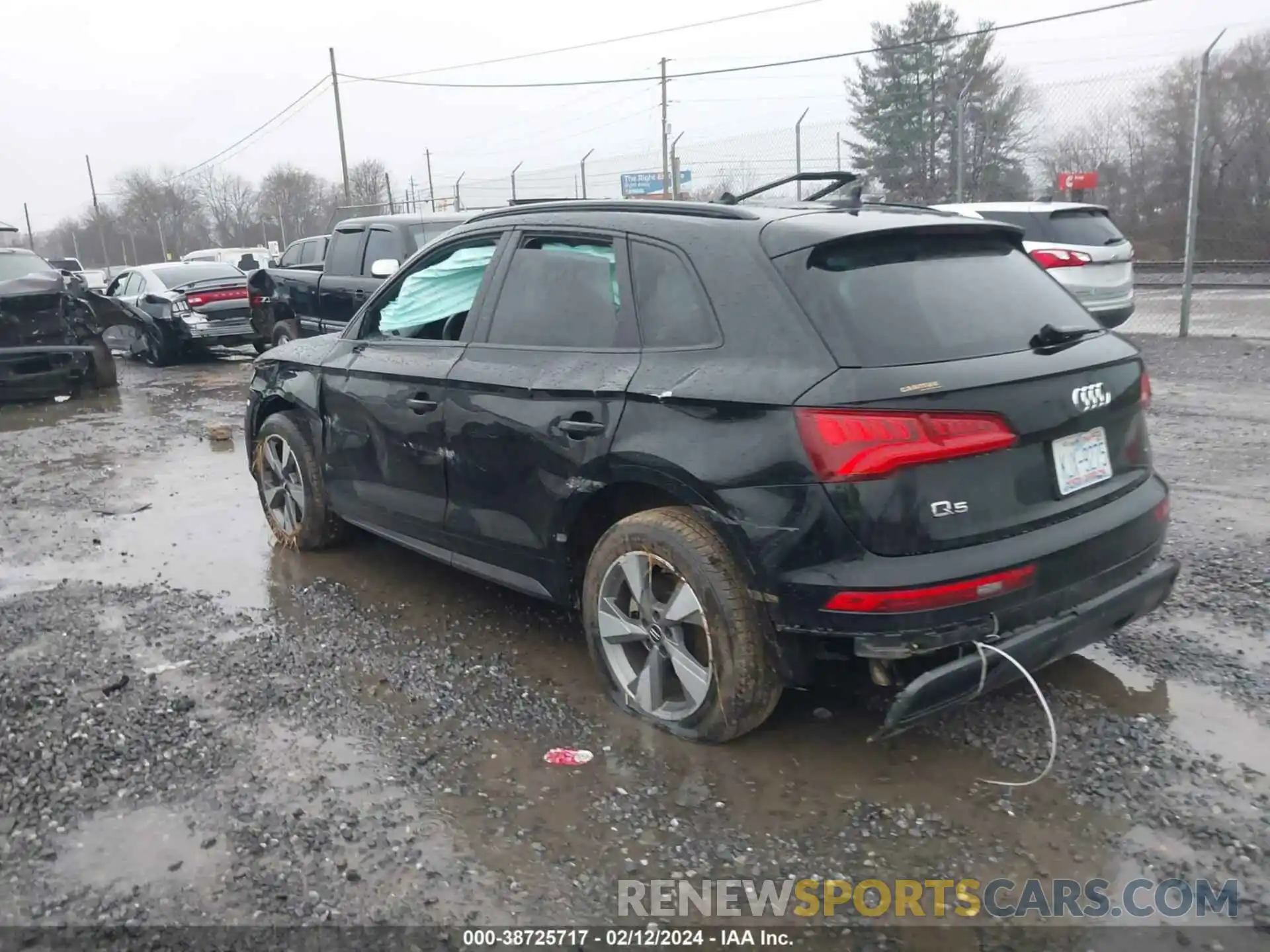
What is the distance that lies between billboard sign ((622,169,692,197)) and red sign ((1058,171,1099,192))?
7.17 m

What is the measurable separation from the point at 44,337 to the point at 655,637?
1031cm

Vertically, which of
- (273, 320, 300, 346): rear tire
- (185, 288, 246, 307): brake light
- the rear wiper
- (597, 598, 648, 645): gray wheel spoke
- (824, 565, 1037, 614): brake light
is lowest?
(597, 598, 648, 645): gray wheel spoke

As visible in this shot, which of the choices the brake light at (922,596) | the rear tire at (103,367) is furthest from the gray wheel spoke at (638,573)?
the rear tire at (103,367)

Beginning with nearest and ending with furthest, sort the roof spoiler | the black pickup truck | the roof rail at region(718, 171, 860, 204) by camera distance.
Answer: the roof spoiler, the roof rail at region(718, 171, 860, 204), the black pickup truck

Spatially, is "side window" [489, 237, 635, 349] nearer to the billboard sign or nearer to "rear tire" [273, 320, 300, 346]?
"rear tire" [273, 320, 300, 346]

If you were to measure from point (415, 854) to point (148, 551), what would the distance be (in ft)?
12.3

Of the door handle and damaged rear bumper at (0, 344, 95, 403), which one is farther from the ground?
the door handle

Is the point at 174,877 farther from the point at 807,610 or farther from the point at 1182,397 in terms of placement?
the point at 1182,397

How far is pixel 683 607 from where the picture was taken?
3.33 meters

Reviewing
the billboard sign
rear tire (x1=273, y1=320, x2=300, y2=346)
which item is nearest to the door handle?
rear tire (x1=273, y1=320, x2=300, y2=346)

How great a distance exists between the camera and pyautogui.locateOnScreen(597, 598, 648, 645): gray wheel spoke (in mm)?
3553

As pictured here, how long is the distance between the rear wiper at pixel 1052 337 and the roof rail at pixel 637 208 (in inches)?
38.9

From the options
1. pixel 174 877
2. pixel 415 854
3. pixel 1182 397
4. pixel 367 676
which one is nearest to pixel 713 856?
pixel 415 854

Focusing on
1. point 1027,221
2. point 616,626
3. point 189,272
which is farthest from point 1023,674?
point 189,272
